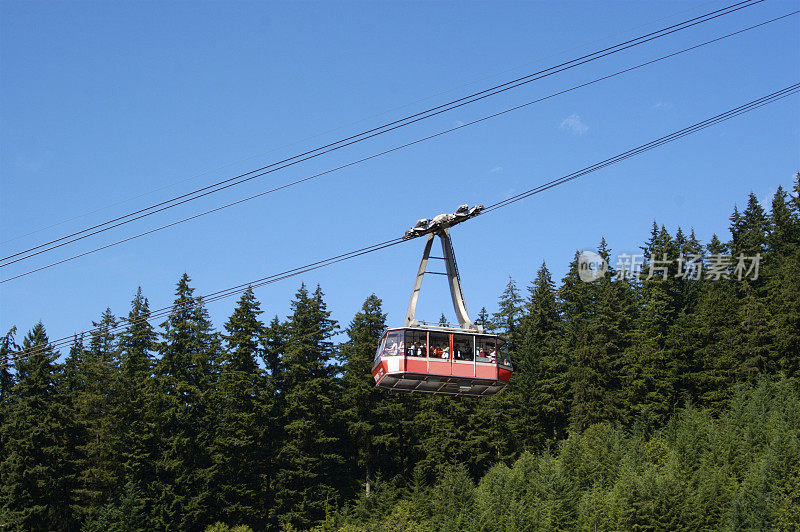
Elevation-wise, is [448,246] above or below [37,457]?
above

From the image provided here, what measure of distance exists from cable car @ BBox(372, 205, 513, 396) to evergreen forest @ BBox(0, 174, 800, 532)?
1808 cm

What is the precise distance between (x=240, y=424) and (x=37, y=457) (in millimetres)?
15107

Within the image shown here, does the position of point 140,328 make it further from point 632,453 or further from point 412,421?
point 632,453

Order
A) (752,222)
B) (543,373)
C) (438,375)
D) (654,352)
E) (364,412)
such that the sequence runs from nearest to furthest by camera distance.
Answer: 1. (438,375)
2. (364,412)
3. (654,352)
4. (543,373)
5. (752,222)

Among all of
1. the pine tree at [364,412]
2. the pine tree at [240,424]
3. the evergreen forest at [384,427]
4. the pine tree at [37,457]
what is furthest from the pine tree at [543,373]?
the pine tree at [37,457]

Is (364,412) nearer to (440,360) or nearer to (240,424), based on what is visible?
(240,424)

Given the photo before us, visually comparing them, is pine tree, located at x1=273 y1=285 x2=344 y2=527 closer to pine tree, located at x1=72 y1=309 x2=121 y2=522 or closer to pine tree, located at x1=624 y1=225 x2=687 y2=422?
pine tree, located at x1=72 y1=309 x2=121 y2=522

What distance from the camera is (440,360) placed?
3444 cm

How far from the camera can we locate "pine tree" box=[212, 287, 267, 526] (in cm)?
6291

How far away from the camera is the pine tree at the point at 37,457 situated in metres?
61.8

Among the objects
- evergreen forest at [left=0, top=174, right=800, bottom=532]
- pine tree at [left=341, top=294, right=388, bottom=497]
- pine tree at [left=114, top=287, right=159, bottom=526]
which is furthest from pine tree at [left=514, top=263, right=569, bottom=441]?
pine tree at [left=114, top=287, right=159, bottom=526]

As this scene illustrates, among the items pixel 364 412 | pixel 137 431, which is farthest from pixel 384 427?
pixel 137 431

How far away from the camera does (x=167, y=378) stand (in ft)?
217

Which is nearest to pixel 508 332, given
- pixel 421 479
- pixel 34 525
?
pixel 421 479
